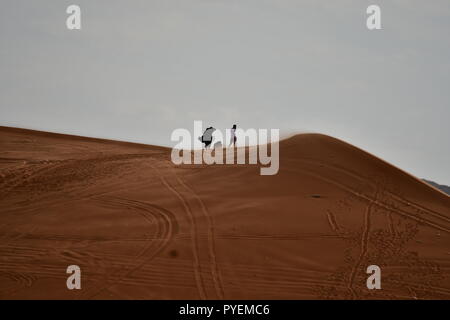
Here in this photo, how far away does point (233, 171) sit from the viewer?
14805mm

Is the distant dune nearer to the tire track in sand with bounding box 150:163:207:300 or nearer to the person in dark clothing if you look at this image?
the tire track in sand with bounding box 150:163:207:300

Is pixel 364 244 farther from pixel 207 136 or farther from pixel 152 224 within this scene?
pixel 207 136

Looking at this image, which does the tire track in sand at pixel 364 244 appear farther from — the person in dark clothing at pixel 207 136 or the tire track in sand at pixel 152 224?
the person in dark clothing at pixel 207 136

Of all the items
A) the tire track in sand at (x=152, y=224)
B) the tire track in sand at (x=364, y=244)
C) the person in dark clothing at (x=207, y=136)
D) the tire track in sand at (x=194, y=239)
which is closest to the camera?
the tire track in sand at (x=194, y=239)

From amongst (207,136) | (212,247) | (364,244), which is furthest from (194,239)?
(207,136)

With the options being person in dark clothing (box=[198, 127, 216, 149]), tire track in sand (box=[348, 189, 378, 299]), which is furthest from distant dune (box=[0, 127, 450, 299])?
person in dark clothing (box=[198, 127, 216, 149])

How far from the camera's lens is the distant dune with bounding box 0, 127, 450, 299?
927 centimetres

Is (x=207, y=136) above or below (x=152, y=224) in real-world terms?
above

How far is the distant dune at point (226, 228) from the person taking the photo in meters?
9.27

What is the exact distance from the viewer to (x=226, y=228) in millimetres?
11336

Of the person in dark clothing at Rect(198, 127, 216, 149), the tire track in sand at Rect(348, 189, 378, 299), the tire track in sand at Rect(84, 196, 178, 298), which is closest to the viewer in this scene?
the tire track in sand at Rect(84, 196, 178, 298)

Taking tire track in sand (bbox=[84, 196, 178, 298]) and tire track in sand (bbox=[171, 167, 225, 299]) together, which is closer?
tire track in sand (bbox=[171, 167, 225, 299])

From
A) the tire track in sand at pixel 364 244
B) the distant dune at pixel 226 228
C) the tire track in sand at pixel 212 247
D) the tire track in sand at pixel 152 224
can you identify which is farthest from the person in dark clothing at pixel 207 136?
the tire track in sand at pixel 364 244

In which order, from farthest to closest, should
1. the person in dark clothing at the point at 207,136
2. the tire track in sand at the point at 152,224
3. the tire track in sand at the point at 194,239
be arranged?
the person in dark clothing at the point at 207,136
the tire track in sand at the point at 152,224
the tire track in sand at the point at 194,239
